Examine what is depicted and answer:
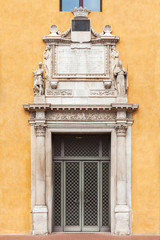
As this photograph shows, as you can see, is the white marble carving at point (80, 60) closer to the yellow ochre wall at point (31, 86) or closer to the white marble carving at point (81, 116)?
the yellow ochre wall at point (31, 86)

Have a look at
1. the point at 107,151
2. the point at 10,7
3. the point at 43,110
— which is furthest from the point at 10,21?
the point at 107,151

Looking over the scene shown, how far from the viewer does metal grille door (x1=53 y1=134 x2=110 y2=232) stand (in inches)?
580

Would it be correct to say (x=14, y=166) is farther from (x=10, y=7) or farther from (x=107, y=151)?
(x=10, y=7)

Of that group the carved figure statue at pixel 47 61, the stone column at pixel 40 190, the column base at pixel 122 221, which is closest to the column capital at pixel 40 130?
the stone column at pixel 40 190

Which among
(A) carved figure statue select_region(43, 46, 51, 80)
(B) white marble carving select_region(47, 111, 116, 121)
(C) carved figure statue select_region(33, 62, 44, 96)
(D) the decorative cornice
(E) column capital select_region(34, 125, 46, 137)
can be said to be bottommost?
(E) column capital select_region(34, 125, 46, 137)

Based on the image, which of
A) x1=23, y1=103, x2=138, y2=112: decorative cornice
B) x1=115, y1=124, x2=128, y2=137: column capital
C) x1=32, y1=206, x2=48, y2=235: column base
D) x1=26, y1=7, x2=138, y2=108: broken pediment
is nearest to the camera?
x1=32, y1=206, x2=48, y2=235: column base

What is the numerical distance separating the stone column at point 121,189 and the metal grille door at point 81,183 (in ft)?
2.60

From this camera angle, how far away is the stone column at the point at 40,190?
1392cm

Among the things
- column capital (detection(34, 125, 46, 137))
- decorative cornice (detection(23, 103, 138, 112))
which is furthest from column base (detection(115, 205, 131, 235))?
column capital (detection(34, 125, 46, 137))

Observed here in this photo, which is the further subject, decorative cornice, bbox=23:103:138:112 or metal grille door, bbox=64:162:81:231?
metal grille door, bbox=64:162:81:231

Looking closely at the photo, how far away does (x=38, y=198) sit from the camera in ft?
46.0

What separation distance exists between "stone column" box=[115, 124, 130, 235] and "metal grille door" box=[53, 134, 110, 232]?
2.60ft

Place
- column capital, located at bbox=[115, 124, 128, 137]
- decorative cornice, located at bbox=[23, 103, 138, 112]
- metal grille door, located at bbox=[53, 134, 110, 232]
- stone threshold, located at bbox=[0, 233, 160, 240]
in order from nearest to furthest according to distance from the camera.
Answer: stone threshold, located at bbox=[0, 233, 160, 240] < decorative cornice, located at bbox=[23, 103, 138, 112] < column capital, located at bbox=[115, 124, 128, 137] < metal grille door, located at bbox=[53, 134, 110, 232]

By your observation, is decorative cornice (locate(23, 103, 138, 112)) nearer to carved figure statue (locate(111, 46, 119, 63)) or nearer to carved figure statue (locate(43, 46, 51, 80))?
carved figure statue (locate(43, 46, 51, 80))
